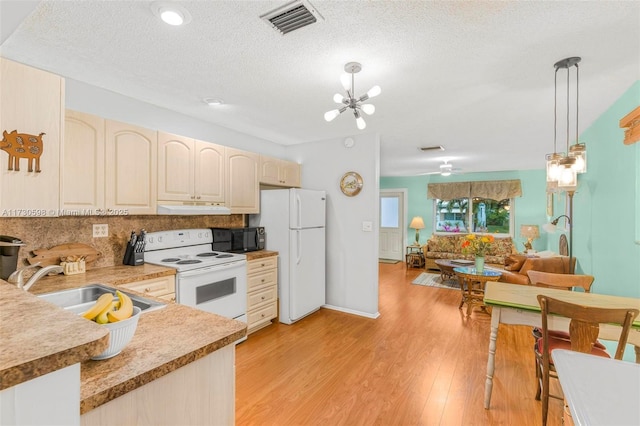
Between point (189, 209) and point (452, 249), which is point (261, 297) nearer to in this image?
point (189, 209)

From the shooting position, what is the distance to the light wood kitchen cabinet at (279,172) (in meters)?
3.83

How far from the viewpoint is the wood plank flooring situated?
2037 mm

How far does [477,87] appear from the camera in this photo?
2467 mm

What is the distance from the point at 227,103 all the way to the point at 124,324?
94.4 inches

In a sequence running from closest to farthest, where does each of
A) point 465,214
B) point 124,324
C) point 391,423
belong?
point 124,324
point 391,423
point 465,214

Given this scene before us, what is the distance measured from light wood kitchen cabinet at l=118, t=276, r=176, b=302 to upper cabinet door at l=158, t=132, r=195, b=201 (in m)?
0.77

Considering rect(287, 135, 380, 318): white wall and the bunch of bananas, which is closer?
the bunch of bananas

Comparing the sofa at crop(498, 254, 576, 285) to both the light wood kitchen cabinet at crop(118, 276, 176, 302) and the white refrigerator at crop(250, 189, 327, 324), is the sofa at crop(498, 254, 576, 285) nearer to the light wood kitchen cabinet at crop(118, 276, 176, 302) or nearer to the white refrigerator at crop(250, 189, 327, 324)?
the white refrigerator at crop(250, 189, 327, 324)

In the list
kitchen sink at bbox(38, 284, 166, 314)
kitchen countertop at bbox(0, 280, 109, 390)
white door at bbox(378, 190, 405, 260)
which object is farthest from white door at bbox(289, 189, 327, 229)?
white door at bbox(378, 190, 405, 260)

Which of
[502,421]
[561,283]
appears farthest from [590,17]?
[502,421]

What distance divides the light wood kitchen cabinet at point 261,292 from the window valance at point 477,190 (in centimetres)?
555

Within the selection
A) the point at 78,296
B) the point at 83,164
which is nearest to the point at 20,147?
the point at 83,164

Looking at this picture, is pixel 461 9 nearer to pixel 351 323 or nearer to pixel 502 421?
pixel 502 421

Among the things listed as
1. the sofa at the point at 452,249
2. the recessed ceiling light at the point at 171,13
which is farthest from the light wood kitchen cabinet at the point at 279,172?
the sofa at the point at 452,249
